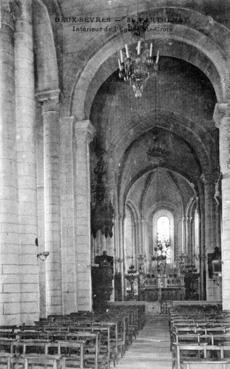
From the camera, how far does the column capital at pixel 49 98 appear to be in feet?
53.5

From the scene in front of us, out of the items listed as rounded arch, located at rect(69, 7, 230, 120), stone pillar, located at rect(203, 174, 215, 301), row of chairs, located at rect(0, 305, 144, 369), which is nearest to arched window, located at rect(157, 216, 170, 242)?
stone pillar, located at rect(203, 174, 215, 301)

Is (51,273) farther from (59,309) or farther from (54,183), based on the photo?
(54,183)

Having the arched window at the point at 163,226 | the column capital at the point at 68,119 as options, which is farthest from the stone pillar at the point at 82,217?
the arched window at the point at 163,226

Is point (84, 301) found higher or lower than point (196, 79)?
lower

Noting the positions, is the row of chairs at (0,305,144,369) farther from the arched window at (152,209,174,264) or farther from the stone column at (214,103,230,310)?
the arched window at (152,209,174,264)

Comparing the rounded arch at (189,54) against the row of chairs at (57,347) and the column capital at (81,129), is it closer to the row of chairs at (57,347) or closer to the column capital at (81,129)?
the column capital at (81,129)

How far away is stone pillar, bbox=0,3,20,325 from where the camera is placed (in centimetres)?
1091

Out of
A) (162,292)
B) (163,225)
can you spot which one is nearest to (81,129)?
(162,292)

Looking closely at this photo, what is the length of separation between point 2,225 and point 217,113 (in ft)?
28.0

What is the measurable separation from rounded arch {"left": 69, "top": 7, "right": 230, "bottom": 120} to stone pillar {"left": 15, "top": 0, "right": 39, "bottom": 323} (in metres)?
4.55

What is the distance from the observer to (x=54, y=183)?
15828 mm

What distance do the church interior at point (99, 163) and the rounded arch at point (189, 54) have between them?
1.4 inches

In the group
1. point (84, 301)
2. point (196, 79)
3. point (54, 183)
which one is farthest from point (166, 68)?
point (84, 301)

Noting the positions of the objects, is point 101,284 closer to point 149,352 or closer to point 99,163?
point 99,163
